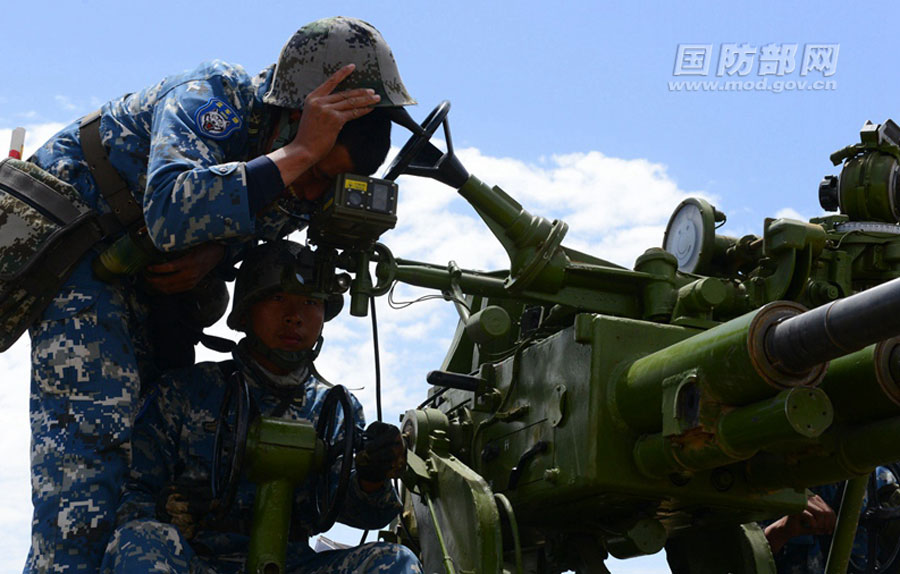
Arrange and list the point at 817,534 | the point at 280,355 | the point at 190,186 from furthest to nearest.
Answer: the point at 817,534 → the point at 280,355 → the point at 190,186

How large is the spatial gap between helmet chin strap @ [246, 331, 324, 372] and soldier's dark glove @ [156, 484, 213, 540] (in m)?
0.80

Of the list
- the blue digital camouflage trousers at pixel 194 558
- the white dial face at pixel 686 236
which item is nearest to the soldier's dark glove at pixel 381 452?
the blue digital camouflage trousers at pixel 194 558

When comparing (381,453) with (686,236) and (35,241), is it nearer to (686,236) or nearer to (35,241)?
(35,241)

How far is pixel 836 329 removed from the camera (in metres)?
4.22

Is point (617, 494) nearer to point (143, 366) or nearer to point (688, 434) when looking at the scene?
point (688, 434)

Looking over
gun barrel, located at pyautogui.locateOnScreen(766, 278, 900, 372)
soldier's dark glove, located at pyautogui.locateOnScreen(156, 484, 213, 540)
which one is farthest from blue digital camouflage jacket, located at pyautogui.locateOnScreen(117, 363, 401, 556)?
gun barrel, located at pyautogui.locateOnScreen(766, 278, 900, 372)

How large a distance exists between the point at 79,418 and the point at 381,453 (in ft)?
4.03

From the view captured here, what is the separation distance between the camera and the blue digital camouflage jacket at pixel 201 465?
5.49 m

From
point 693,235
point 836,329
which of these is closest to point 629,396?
point 836,329

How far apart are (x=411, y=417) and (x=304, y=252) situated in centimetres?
133

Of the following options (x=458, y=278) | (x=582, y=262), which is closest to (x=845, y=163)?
(x=582, y=262)

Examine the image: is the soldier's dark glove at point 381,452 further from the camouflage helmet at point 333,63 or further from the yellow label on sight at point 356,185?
the camouflage helmet at point 333,63

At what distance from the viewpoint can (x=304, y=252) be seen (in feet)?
18.6

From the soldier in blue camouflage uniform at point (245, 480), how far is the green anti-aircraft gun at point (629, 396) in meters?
0.36
